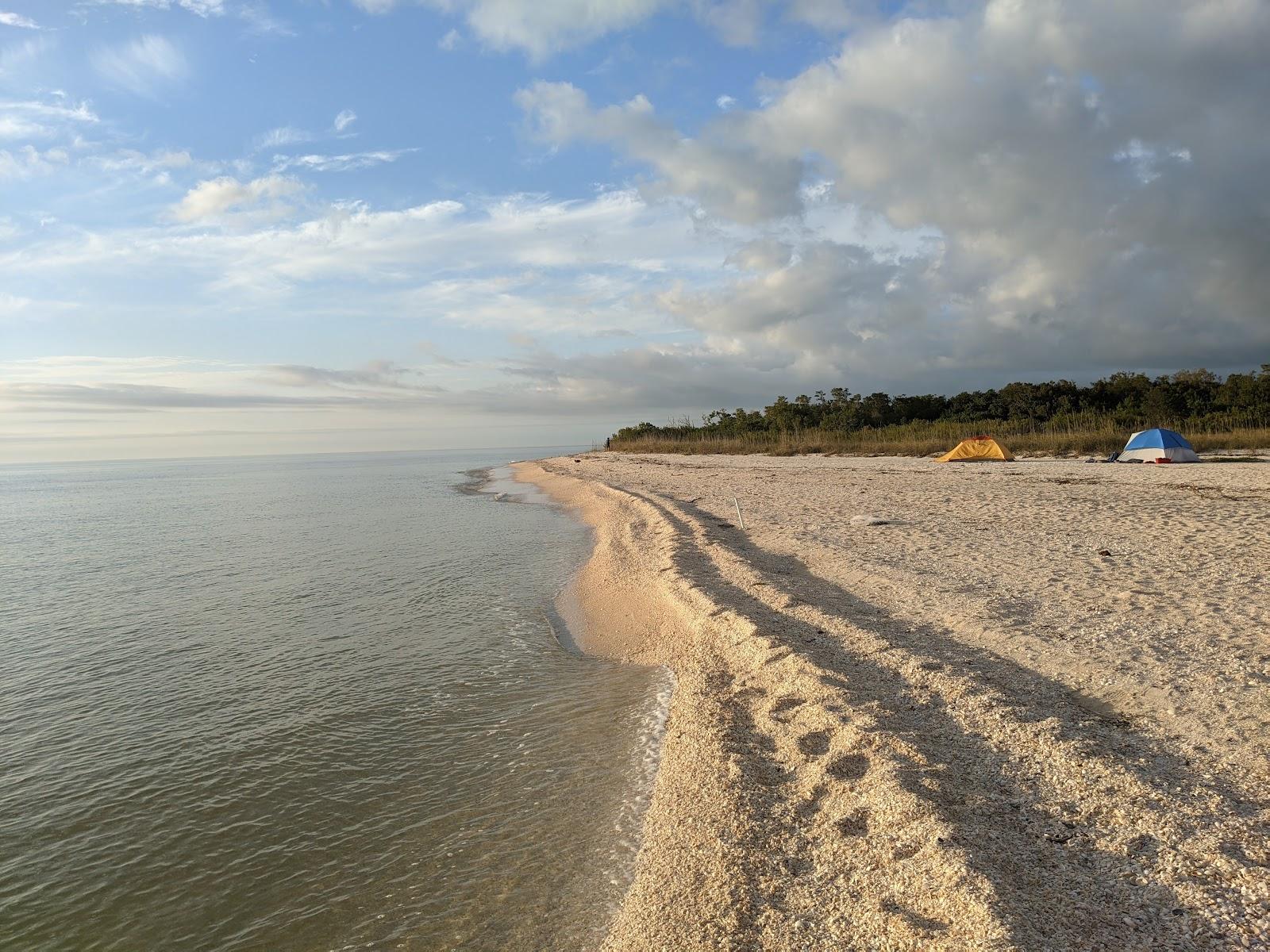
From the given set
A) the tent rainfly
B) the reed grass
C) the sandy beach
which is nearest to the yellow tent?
the tent rainfly

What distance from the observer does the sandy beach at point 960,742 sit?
3191mm

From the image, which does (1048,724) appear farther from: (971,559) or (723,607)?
(971,559)

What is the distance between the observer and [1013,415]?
172 ft

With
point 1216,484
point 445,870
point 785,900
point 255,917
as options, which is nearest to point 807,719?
point 785,900

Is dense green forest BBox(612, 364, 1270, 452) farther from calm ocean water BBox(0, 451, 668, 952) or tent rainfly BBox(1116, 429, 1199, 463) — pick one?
calm ocean water BBox(0, 451, 668, 952)

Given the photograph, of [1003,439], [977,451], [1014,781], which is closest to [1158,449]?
[977,451]

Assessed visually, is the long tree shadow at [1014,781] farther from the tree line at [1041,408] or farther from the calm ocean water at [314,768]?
the tree line at [1041,408]

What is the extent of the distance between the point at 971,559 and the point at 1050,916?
26.5ft

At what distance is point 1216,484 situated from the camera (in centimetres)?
1728

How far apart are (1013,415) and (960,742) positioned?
55.0 m

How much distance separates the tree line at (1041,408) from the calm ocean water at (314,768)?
39.2 meters

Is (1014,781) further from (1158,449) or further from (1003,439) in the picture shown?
(1003,439)

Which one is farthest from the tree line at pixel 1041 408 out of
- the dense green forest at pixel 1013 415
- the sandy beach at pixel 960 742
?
the sandy beach at pixel 960 742

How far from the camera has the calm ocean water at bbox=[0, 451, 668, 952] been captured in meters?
4.05
